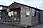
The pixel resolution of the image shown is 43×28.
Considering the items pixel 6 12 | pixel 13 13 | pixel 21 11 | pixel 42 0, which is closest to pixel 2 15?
pixel 6 12

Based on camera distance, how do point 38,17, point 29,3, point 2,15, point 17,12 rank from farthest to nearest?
point 38,17 < point 2,15 < point 17,12 < point 29,3

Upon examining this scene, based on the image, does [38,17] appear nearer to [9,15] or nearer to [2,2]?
[9,15]

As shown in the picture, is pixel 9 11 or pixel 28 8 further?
pixel 9 11

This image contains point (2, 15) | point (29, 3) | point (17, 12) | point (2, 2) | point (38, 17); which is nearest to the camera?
point (29, 3)

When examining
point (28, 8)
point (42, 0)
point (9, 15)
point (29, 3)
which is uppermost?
point (42, 0)

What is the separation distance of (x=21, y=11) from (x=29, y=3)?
3.66ft

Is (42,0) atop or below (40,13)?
atop

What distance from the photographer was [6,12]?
682 centimetres

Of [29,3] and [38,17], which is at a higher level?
[29,3]

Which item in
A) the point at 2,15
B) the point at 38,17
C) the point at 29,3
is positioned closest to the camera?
the point at 29,3

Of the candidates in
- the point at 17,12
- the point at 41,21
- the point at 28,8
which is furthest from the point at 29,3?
the point at 41,21

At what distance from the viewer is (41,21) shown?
8539 mm

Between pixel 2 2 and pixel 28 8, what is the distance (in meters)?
2.21

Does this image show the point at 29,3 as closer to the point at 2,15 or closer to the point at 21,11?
the point at 21,11
